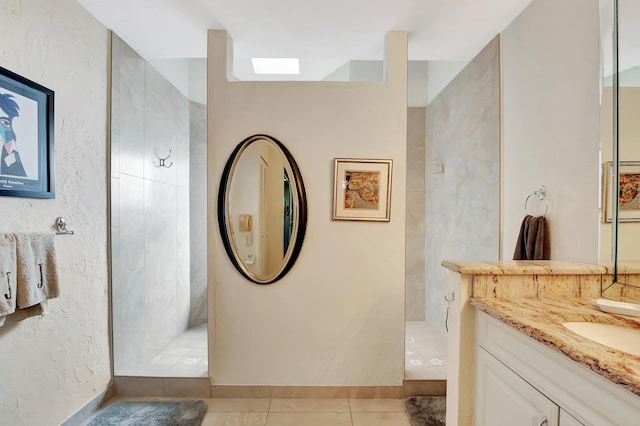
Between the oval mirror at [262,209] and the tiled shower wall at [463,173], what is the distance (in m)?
1.31

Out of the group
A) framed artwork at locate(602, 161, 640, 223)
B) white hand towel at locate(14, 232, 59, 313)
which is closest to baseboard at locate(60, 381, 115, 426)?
white hand towel at locate(14, 232, 59, 313)

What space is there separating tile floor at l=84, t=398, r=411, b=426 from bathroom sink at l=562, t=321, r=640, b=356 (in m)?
1.30

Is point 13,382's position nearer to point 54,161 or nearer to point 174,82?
point 54,161

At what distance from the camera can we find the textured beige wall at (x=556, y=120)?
140 cm

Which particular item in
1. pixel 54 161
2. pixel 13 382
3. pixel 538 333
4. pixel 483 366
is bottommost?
pixel 13 382

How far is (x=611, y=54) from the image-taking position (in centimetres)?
128

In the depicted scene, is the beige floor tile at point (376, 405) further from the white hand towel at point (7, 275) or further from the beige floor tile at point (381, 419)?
the white hand towel at point (7, 275)

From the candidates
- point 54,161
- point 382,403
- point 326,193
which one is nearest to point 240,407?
point 382,403

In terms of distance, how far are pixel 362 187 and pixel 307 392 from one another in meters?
1.43

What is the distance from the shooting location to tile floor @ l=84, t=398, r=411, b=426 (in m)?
1.94

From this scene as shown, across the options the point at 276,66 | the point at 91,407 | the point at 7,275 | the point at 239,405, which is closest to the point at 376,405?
the point at 239,405

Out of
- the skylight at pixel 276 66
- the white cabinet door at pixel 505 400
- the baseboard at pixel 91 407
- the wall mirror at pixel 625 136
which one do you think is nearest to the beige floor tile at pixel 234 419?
the baseboard at pixel 91 407

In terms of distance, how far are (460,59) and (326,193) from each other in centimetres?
151

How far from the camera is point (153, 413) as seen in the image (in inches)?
78.2
